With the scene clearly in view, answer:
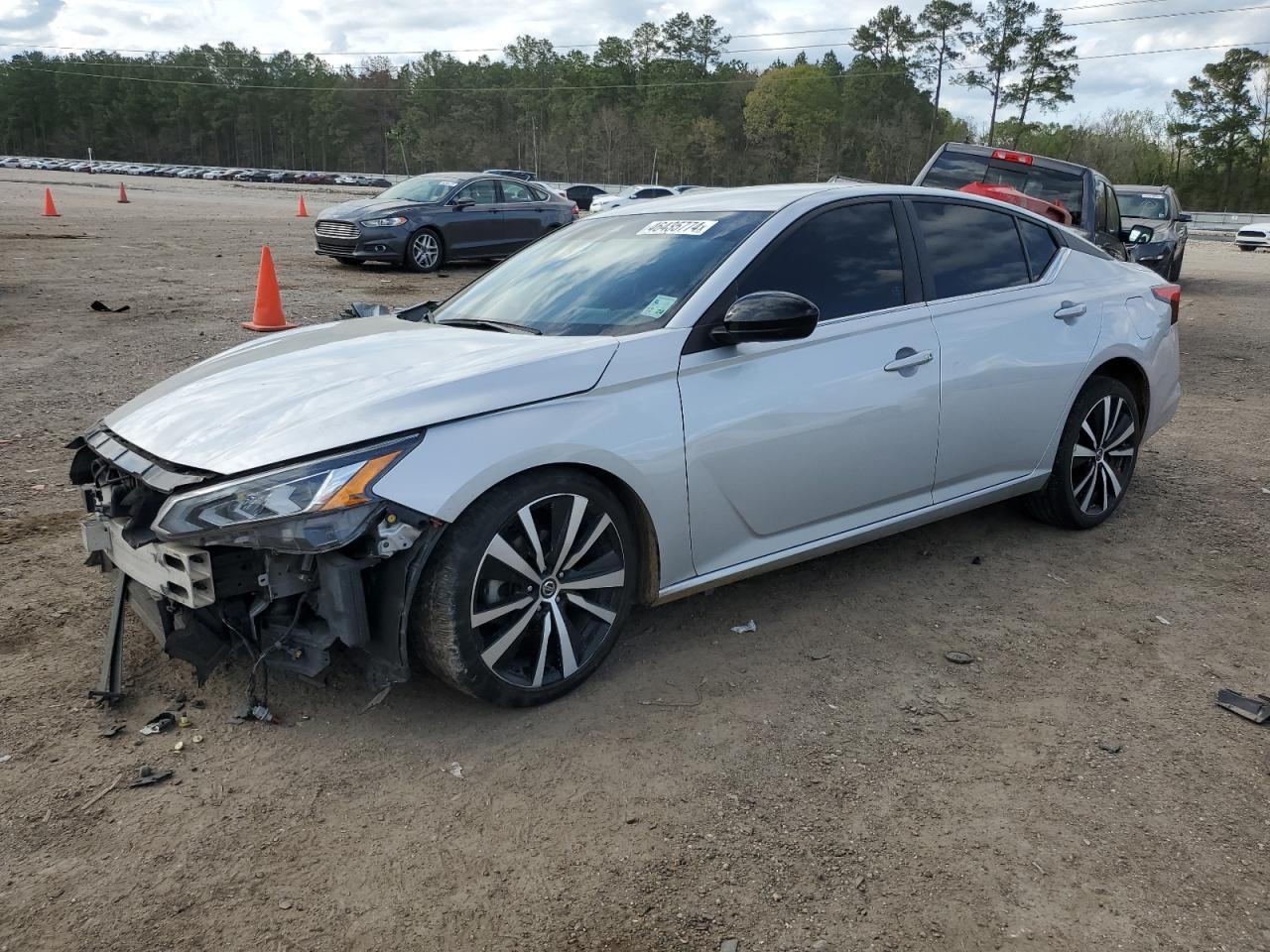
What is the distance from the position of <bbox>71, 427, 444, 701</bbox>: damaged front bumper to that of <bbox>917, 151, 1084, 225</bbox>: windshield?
9.81 metres

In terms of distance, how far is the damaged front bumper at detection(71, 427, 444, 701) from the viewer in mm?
2871

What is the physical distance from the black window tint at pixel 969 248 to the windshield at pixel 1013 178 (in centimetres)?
677

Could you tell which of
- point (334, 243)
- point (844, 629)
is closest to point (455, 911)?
point (844, 629)

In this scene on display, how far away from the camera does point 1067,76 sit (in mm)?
74125

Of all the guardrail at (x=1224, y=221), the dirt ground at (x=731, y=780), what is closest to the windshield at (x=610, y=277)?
the dirt ground at (x=731, y=780)

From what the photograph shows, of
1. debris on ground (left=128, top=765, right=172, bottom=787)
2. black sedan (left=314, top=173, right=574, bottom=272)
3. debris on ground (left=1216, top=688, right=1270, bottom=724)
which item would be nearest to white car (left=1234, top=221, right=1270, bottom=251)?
black sedan (left=314, top=173, right=574, bottom=272)

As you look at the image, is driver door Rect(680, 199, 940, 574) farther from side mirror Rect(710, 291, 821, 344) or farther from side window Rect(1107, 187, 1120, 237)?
side window Rect(1107, 187, 1120, 237)

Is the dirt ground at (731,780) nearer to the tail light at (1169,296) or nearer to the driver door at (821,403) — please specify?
the driver door at (821,403)

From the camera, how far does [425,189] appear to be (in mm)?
16625

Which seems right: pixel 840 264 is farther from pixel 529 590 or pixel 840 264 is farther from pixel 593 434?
pixel 529 590

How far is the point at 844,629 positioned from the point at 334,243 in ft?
45.4

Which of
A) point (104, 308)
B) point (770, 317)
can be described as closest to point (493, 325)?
point (770, 317)

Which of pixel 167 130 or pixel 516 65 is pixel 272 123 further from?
pixel 516 65

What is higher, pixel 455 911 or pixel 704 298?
pixel 704 298
